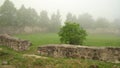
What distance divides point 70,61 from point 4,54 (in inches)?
307

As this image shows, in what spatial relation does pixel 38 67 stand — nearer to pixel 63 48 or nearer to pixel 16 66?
pixel 16 66

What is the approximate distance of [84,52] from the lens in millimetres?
24625

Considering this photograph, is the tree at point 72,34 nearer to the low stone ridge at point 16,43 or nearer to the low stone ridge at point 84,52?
the low stone ridge at point 16,43

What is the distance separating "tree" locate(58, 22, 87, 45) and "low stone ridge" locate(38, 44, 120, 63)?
19.2 ft

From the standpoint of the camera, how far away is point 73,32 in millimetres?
31734

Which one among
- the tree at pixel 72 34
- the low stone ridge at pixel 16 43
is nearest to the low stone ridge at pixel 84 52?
the low stone ridge at pixel 16 43

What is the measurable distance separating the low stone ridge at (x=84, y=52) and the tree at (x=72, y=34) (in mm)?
5857

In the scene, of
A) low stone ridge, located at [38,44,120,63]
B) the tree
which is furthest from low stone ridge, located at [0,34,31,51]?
the tree

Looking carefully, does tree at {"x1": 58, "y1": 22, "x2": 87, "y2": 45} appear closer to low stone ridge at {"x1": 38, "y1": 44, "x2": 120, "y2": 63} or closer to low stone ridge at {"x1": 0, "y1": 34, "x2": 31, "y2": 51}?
low stone ridge at {"x1": 0, "y1": 34, "x2": 31, "y2": 51}

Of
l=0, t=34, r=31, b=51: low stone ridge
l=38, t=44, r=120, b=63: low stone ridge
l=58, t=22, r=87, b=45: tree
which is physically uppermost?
l=58, t=22, r=87, b=45: tree

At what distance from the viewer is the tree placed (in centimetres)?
3120

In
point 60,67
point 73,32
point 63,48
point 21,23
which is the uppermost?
point 21,23

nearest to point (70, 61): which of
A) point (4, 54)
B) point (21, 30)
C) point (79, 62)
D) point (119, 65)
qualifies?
point (79, 62)

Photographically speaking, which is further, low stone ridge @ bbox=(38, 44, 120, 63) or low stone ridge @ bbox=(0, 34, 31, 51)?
low stone ridge @ bbox=(0, 34, 31, 51)
